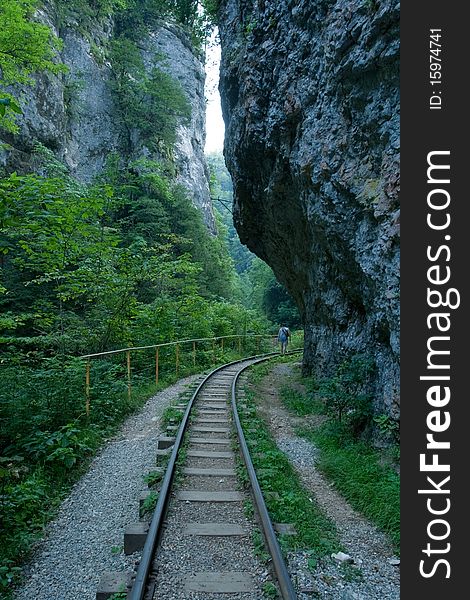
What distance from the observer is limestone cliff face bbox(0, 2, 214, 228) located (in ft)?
65.9

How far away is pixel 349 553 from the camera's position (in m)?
3.86

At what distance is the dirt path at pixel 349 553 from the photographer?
323 centimetres

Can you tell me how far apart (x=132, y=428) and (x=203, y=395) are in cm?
273

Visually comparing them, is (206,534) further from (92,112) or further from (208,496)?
(92,112)

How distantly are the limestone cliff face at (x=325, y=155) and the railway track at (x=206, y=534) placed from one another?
2.66 metres

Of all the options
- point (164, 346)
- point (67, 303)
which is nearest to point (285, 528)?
point (164, 346)

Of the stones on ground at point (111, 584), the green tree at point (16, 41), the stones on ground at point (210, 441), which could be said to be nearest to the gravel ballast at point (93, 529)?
the stones on ground at point (111, 584)

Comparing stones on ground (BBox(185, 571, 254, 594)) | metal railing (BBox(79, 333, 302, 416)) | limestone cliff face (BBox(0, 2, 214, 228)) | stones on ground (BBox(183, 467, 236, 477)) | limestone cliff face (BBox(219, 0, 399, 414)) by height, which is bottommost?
stones on ground (BBox(183, 467, 236, 477))

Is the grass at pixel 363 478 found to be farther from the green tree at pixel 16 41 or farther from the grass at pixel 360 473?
the green tree at pixel 16 41

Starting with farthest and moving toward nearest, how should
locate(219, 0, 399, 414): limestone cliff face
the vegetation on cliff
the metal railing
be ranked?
the metal railing → locate(219, 0, 399, 414): limestone cliff face → the vegetation on cliff

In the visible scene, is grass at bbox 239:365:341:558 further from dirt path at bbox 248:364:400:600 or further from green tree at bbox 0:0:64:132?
green tree at bbox 0:0:64:132

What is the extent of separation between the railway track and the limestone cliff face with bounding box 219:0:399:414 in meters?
2.66

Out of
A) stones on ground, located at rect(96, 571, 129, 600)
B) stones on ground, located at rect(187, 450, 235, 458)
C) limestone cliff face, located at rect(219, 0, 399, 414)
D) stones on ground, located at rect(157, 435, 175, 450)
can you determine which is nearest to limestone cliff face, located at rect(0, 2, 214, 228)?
limestone cliff face, located at rect(219, 0, 399, 414)

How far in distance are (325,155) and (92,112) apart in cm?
2395
